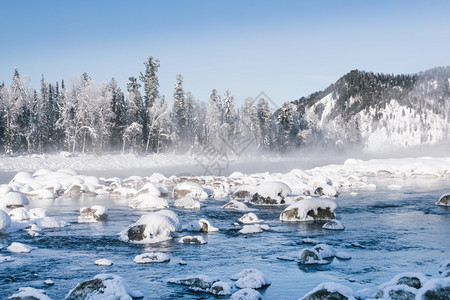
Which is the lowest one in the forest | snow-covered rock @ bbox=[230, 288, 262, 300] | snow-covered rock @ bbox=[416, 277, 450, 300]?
snow-covered rock @ bbox=[230, 288, 262, 300]

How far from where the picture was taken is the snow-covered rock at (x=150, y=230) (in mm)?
16203

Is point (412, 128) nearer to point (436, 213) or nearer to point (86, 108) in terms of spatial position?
point (86, 108)

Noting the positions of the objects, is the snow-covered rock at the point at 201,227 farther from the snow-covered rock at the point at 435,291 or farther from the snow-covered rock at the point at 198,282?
the snow-covered rock at the point at 435,291

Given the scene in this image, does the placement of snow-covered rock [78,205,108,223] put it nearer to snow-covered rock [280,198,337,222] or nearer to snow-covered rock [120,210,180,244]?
snow-covered rock [120,210,180,244]

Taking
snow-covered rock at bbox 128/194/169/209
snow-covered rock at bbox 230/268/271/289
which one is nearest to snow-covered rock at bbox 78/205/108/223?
snow-covered rock at bbox 128/194/169/209

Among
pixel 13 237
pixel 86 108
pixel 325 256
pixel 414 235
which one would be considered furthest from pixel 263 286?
pixel 86 108

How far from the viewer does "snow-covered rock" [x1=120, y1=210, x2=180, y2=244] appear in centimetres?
1620

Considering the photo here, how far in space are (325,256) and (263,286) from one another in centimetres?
349

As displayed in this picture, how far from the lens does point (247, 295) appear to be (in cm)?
968

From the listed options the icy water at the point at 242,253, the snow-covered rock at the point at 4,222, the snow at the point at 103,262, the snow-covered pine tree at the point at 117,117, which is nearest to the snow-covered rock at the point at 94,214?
the icy water at the point at 242,253

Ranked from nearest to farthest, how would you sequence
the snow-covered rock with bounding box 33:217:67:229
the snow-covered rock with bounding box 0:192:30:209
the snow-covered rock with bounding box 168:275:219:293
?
the snow-covered rock with bounding box 168:275:219:293 < the snow-covered rock with bounding box 33:217:67:229 < the snow-covered rock with bounding box 0:192:30:209

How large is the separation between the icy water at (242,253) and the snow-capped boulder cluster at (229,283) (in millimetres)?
234

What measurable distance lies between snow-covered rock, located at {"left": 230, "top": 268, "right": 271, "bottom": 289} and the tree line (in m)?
54.9

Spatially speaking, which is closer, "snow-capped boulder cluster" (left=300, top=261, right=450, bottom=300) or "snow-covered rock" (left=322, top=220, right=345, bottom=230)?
"snow-capped boulder cluster" (left=300, top=261, right=450, bottom=300)
